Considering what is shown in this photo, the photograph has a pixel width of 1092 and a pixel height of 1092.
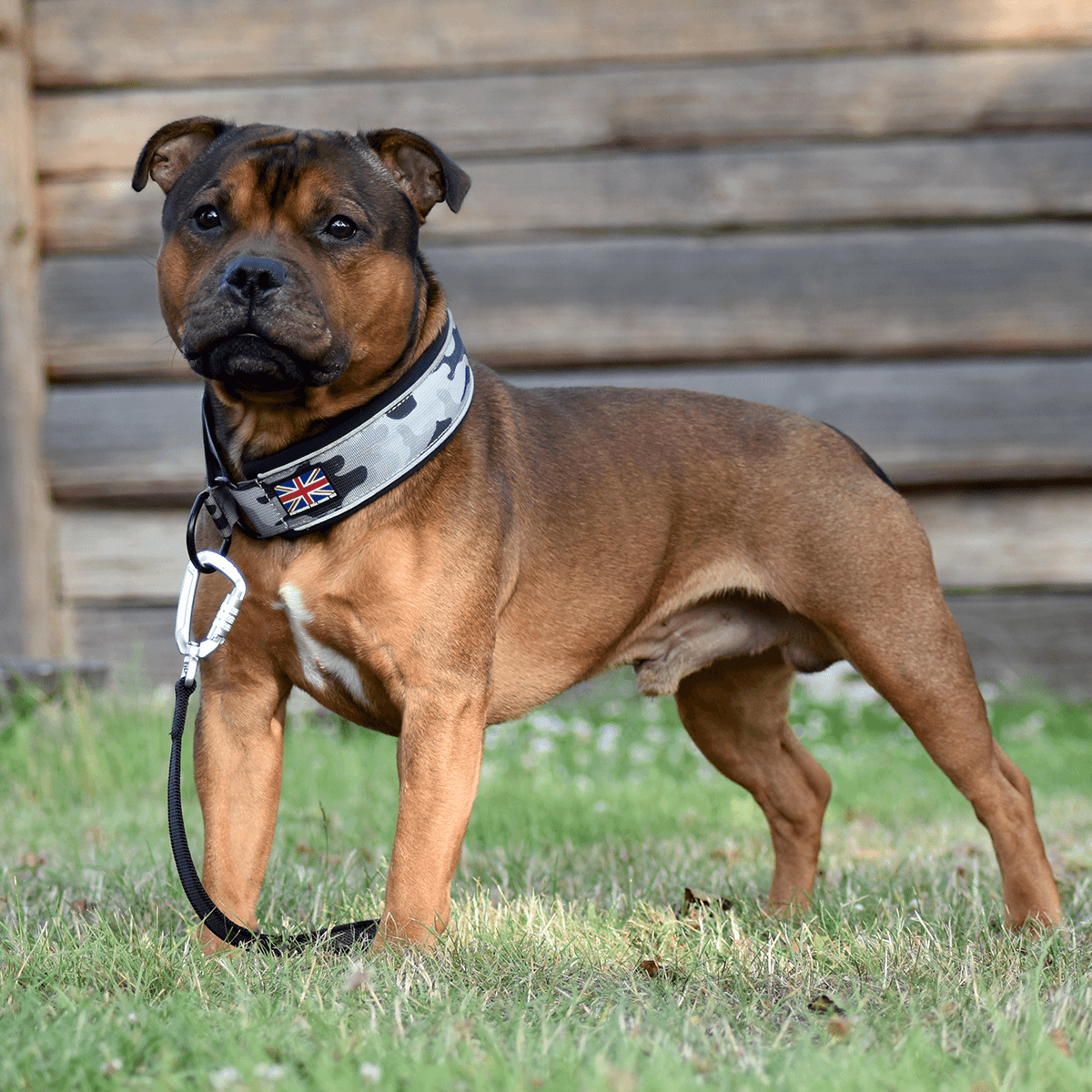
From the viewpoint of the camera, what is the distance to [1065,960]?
2799 mm

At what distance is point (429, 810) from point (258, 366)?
3.46ft

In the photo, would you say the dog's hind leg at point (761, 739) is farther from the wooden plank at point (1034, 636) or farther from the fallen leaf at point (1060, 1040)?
the wooden plank at point (1034, 636)

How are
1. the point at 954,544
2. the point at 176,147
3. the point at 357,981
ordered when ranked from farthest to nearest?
the point at 954,544, the point at 176,147, the point at 357,981

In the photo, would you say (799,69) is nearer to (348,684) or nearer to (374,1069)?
(348,684)

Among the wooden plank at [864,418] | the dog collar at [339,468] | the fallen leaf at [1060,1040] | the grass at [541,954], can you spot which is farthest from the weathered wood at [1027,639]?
the fallen leaf at [1060,1040]

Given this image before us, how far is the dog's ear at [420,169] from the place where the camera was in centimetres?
296

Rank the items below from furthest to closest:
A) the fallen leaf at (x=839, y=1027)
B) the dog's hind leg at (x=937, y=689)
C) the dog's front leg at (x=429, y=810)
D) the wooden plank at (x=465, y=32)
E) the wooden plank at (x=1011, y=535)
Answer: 1. the wooden plank at (x=1011, y=535)
2. the wooden plank at (x=465, y=32)
3. the dog's hind leg at (x=937, y=689)
4. the dog's front leg at (x=429, y=810)
5. the fallen leaf at (x=839, y=1027)

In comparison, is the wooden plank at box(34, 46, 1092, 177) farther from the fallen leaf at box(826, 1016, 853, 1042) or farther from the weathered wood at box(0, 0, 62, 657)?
the fallen leaf at box(826, 1016, 853, 1042)

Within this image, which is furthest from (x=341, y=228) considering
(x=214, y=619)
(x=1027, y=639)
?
(x=1027, y=639)

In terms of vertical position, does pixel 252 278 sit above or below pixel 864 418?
above

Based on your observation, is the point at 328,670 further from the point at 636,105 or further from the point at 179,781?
the point at 636,105

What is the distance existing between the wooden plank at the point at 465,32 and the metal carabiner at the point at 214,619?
14.5 ft

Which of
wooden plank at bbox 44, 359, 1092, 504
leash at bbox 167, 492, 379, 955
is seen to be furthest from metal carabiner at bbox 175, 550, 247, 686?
wooden plank at bbox 44, 359, 1092, 504

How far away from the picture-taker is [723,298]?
21.2ft
